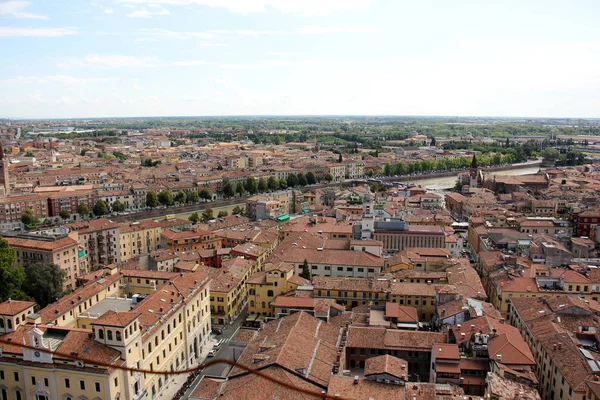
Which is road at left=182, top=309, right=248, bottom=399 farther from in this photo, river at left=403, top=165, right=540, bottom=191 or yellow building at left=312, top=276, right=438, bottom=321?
river at left=403, top=165, right=540, bottom=191

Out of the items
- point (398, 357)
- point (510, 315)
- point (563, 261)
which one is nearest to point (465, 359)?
point (398, 357)

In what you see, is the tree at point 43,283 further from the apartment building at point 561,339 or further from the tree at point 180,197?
the tree at point 180,197

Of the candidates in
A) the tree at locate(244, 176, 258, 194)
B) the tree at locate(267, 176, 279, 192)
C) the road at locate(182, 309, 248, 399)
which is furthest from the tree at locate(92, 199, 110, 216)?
the road at locate(182, 309, 248, 399)

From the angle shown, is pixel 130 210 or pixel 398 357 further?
pixel 130 210

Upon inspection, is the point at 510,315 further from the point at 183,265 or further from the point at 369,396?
the point at 183,265

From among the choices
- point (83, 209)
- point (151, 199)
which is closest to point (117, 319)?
point (83, 209)

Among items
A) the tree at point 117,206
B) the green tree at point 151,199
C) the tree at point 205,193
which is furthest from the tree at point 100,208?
the tree at point 205,193

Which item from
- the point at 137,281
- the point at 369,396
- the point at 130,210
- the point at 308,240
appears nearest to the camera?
the point at 369,396
